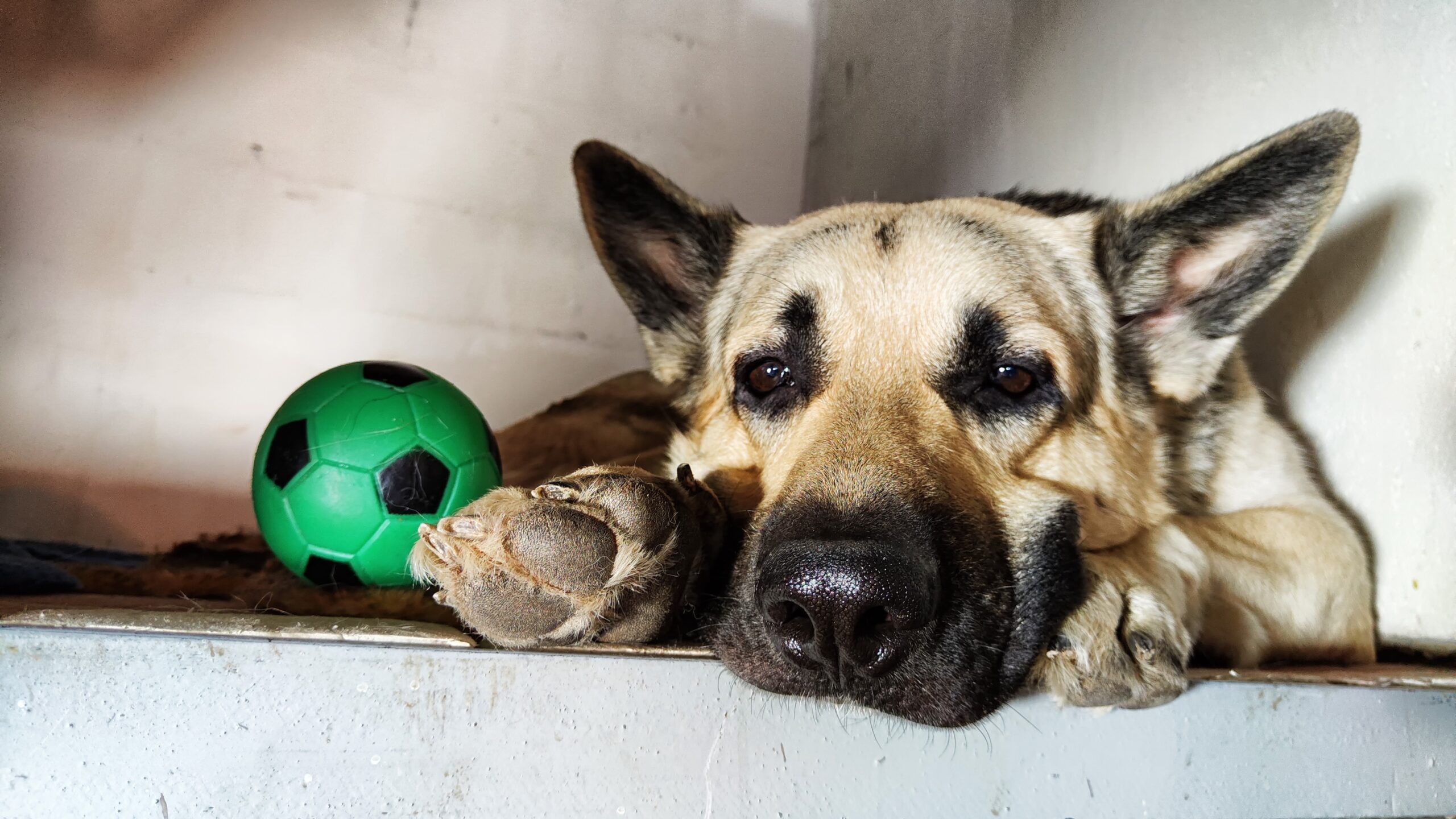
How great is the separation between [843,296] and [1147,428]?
0.81 metres

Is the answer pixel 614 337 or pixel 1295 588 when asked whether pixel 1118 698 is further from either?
pixel 614 337

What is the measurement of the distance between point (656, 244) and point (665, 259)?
0.18 feet

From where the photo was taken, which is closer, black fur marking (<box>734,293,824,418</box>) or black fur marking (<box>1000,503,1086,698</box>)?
black fur marking (<box>1000,503,1086,698</box>)

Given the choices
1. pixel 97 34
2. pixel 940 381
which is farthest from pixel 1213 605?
pixel 97 34

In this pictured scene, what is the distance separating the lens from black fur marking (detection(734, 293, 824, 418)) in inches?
73.7

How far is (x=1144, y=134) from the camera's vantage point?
276cm

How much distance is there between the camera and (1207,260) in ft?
6.71

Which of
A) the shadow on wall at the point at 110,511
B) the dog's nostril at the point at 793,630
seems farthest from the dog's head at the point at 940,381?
the shadow on wall at the point at 110,511

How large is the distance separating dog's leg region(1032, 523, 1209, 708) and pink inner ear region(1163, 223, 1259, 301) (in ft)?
Result: 3.03

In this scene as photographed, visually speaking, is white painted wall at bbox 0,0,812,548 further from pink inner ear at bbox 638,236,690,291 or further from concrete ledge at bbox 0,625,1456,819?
concrete ledge at bbox 0,625,1456,819

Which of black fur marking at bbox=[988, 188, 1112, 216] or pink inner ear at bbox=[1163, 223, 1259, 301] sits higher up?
black fur marking at bbox=[988, 188, 1112, 216]

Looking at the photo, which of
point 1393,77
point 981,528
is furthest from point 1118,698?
point 1393,77

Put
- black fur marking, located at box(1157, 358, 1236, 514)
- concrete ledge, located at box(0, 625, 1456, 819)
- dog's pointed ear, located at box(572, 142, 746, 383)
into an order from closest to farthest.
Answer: concrete ledge, located at box(0, 625, 1456, 819)
black fur marking, located at box(1157, 358, 1236, 514)
dog's pointed ear, located at box(572, 142, 746, 383)

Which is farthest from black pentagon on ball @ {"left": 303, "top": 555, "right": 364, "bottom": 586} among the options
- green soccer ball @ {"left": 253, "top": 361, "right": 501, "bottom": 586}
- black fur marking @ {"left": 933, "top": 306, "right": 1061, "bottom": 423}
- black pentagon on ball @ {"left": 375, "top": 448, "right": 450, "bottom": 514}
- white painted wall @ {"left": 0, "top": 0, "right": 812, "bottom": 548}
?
white painted wall @ {"left": 0, "top": 0, "right": 812, "bottom": 548}
